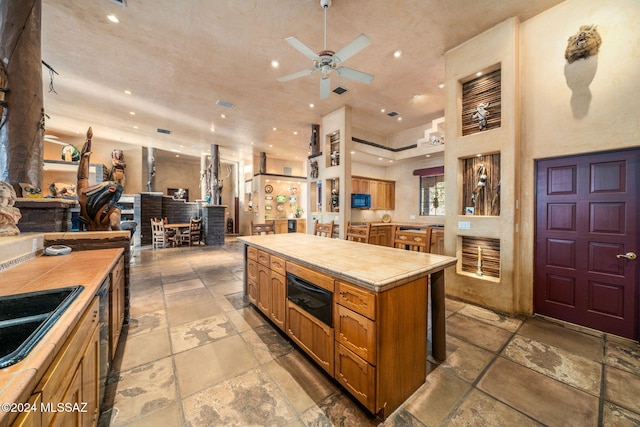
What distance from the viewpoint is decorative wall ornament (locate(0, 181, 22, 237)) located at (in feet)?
5.67

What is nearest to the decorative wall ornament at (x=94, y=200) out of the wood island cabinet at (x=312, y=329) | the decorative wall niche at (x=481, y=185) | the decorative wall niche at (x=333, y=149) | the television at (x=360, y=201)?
the wood island cabinet at (x=312, y=329)

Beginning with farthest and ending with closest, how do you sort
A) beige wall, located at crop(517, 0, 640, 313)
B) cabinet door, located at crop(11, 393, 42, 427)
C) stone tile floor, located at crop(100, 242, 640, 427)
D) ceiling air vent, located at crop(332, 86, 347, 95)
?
ceiling air vent, located at crop(332, 86, 347, 95) → beige wall, located at crop(517, 0, 640, 313) → stone tile floor, located at crop(100, 242, 640, 427) → cabinet door, located at crop(11, 393, 42, 427)

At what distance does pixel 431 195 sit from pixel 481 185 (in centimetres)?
423

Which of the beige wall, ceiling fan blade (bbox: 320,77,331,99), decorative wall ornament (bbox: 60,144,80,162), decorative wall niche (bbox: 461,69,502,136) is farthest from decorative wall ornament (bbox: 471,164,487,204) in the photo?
decorative wall ornament (bbox: 60,144,80,162)

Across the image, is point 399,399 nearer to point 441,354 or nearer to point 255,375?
point 441,354

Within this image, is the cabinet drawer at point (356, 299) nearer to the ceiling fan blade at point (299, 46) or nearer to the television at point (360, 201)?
the ceiling fan blade at point (299, 46)

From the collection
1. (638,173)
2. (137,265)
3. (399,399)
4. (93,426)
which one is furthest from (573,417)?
(137,265)

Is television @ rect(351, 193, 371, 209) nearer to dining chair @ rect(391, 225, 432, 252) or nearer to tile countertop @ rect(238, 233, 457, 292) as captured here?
dining chair @ rect(391, 225, 432, 252)

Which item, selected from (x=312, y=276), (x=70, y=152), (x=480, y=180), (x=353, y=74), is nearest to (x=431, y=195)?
(x=480, y=180)

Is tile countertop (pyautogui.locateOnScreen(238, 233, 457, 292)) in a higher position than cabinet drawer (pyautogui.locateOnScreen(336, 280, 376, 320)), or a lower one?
higher

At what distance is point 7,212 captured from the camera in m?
1.77

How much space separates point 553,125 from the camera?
2.83 m

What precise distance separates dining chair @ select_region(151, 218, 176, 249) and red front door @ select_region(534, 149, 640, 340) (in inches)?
366

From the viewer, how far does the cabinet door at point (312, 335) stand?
70.0 inches
